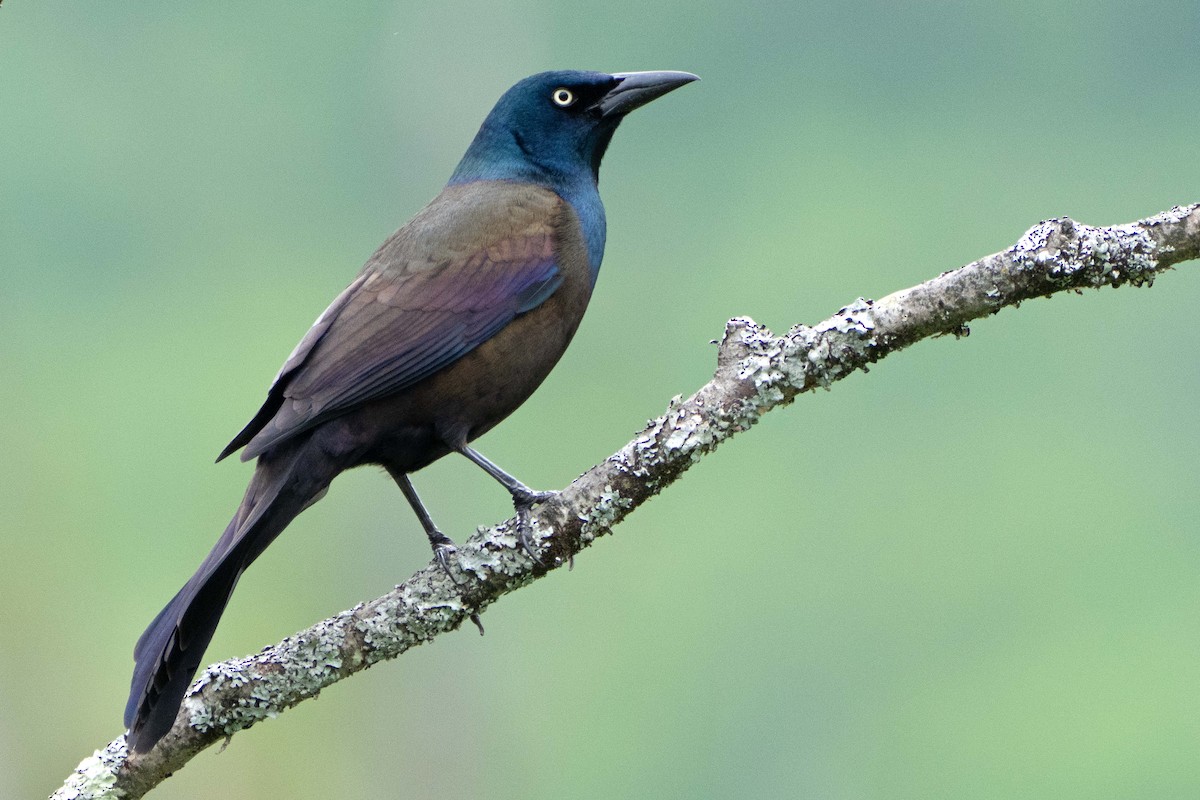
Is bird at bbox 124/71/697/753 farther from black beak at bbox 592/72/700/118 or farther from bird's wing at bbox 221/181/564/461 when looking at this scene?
black beak at bbox 592/72/700/118

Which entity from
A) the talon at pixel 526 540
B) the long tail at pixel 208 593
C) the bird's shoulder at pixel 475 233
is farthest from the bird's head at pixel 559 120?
the talon at pixel 526 540

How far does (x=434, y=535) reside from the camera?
376 centimetres

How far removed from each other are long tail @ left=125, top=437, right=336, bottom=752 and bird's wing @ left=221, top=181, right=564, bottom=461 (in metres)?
0.12

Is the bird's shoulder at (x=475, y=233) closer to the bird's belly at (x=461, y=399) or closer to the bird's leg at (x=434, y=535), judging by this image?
the bird's belly at (x=461, y=399)

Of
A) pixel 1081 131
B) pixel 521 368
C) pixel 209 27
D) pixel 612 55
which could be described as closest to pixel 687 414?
pixel 521 368

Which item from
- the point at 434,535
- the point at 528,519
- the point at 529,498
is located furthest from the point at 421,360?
the point at 528,519

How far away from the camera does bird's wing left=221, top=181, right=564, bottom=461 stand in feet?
12.0

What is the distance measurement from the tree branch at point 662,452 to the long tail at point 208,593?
0.06 meters

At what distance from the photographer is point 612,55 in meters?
20.8

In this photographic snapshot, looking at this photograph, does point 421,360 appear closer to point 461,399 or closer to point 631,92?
point 461,399

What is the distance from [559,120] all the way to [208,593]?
6.78 feet

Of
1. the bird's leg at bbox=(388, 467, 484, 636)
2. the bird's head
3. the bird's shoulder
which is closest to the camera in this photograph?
the bird's leg at bbox=(388, 467, 484, 636)

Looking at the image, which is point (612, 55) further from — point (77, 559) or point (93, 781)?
point (93, 781)

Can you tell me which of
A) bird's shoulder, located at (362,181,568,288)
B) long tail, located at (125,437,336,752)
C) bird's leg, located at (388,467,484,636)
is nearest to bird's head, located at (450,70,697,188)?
bird's shoulder, located at (362,181,568,288)
